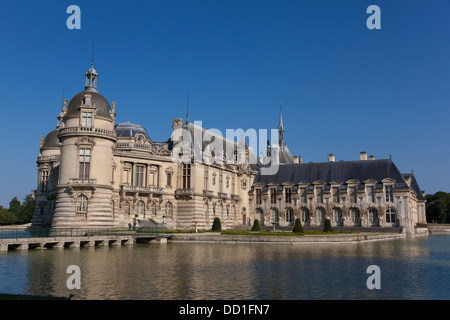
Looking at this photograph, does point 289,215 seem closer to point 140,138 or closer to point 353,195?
point 353,195

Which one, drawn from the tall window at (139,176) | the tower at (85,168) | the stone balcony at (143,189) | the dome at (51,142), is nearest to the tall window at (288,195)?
the stone balcony at (143,189)

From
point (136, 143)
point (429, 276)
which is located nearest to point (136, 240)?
point (136, 143)

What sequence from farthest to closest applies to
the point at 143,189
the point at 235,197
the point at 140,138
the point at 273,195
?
the point at 273,195, the point at 235,197, the point at 140,138, the point at 143,189

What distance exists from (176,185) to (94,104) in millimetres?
17990

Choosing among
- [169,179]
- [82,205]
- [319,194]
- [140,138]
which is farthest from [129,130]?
[319,194]

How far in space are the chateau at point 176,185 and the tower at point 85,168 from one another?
0.12 m

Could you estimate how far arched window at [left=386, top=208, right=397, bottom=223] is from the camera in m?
67.4

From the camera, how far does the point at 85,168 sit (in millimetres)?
48312

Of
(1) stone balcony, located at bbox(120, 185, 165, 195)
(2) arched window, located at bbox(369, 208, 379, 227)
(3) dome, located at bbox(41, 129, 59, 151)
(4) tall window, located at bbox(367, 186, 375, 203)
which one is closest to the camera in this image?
(1) stone balcony, located at bbox(120, 185, 165, 195)

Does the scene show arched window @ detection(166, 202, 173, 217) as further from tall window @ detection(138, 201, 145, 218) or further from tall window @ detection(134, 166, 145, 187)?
tall window @ detection(134, 166, 145, 187)

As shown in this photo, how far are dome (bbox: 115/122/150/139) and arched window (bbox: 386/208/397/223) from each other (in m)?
40.6

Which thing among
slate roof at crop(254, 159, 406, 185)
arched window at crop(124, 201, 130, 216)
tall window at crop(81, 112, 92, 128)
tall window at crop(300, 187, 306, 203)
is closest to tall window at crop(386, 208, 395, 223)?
slate roof at crop(254, 159, 406, 185)

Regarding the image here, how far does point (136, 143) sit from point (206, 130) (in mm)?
16199

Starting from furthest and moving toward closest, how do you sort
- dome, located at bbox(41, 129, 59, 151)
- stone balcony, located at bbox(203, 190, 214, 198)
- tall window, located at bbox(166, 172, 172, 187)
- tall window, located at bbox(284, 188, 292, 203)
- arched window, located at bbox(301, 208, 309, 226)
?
tall window, located at bbox(284, 188, 292, 203) < arched window, located at bbox(301, 208, 309, 226) < dome, located at bbox(41, 129, 59, 151) < stone balcony, located at bbox(203, 190, 214, 198) < tall window, located at bbox(166, 172, 172, 187)
